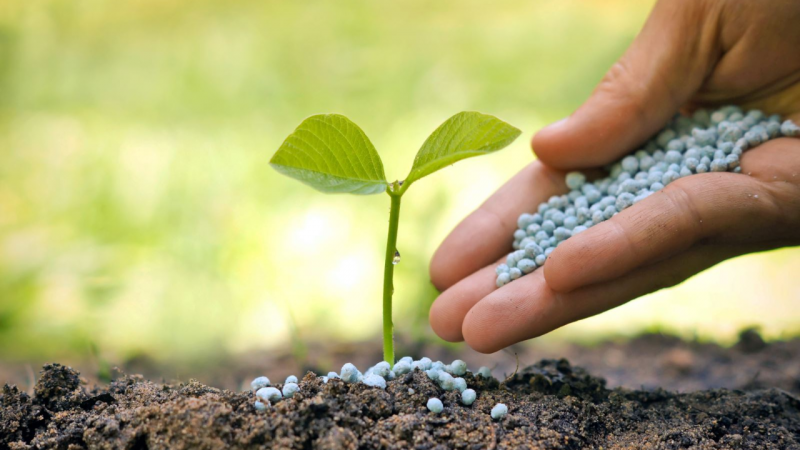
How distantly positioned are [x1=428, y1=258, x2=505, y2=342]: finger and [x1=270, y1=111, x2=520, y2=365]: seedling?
199 mm

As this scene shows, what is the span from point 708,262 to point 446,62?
8.50 ft

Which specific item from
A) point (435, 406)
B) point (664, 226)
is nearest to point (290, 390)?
point (435, 406)

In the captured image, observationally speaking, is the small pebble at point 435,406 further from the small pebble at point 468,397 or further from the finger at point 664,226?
the finger at point 664,226

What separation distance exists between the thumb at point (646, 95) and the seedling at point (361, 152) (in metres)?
0.50

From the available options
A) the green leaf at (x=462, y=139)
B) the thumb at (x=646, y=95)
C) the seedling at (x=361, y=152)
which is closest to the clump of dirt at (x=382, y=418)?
the seedling at (x=361, y=152)

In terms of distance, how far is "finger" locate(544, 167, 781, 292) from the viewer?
1.24 meters

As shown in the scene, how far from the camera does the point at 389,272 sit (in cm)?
123

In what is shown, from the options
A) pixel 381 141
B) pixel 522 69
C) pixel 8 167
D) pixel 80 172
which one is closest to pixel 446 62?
pixel 522 69

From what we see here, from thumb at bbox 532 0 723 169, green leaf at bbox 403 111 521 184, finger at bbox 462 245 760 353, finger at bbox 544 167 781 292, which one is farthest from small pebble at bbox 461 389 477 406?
thumb at bbox 532 0 723 169

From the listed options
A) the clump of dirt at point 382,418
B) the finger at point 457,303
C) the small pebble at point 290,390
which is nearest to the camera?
the clump of dirt at point 382,418

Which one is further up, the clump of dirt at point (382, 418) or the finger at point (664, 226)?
the finger at point (664, 226)

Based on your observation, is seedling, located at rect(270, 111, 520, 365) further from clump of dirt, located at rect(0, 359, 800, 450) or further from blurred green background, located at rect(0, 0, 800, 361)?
blurred green background, located at rect(0, 0, 800, 361)

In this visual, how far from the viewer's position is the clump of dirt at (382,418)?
1.00 m

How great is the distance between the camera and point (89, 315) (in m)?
2.17
